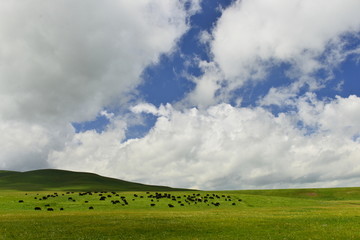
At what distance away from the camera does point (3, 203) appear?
67438mm

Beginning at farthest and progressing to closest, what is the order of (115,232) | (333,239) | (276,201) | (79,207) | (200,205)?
(276,201) → (200,205) → (79,207) → (115,232) → (333,239)

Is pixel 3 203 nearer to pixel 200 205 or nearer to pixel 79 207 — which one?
pixel 79 207

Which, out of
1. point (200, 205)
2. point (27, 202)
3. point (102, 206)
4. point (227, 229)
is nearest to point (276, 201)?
point (200, 205)

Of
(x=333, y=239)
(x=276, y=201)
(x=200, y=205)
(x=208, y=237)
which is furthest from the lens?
(x=276, y=201)

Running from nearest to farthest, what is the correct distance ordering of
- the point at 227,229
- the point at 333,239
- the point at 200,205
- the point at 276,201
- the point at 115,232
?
the point at 333,239 < the point at 115,232 < the point at 227,229 < the point at 200,205 < the point at 276,201

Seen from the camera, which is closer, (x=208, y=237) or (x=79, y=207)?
(x=208, y=237)

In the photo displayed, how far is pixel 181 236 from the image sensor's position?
26828 millimetres

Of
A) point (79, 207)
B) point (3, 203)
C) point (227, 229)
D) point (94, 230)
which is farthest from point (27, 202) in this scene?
point (227, 229)

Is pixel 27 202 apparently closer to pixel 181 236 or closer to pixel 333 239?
pixel 181 236

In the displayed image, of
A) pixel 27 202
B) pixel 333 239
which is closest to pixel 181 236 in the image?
pixel 333 239

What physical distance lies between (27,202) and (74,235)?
49.6 meters

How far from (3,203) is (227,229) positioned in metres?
58.0

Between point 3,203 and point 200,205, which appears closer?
point 3,203

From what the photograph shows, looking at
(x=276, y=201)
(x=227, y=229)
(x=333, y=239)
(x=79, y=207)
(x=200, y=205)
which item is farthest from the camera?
(x=276, y=201)
